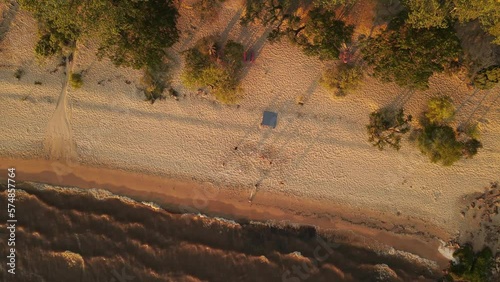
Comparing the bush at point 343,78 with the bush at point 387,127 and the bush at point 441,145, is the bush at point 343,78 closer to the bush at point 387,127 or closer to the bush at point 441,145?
the bush at point 387,127

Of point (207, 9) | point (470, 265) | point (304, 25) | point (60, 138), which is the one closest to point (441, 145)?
point (470, 265)

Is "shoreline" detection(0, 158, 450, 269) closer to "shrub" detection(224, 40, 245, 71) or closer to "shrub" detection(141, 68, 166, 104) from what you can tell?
"shrub" detection(141, 68, 166, 104)

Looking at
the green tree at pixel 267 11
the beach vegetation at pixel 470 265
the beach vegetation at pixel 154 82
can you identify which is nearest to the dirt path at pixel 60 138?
the beach vegetation at pixel 154 82

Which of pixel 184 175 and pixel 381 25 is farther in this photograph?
pixel 184 175

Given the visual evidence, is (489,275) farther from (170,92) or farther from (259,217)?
(170,92)

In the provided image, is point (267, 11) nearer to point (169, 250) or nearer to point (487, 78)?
point (487, 78)

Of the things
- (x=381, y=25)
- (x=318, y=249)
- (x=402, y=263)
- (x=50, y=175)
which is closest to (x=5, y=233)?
(x=50, y=175)
